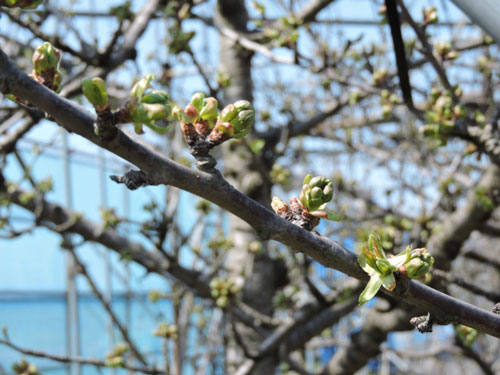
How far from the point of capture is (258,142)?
1.77 meters

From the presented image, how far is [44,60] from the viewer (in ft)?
2.32

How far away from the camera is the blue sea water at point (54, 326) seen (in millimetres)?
6305

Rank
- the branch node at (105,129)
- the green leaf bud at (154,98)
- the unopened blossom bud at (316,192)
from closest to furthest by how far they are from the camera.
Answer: the branch node at (105,129), the green leaf bud at (154,98), the unopened blossom bud at (316,192)

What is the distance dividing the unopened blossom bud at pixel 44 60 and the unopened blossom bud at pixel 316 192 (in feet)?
1.22

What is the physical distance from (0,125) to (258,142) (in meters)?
1.11

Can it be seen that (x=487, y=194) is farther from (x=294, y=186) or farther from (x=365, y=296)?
(x=294, y=186)

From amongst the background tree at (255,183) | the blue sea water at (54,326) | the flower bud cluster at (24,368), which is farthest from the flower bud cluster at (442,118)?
the blue sea water at (54,326)

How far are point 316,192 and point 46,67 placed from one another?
397mm

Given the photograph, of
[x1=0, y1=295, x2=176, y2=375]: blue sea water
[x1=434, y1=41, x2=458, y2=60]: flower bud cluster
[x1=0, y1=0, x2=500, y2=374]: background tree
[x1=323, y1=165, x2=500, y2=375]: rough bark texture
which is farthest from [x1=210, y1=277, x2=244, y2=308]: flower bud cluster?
[x1=0, y1=295, x2=176, y2=375]: blue sea water

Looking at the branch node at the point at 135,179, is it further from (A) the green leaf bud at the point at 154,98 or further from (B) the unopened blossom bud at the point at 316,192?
(B) the unopened blossom bud at the point at 316,192

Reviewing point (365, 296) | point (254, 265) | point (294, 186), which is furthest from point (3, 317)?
point (365, 296)

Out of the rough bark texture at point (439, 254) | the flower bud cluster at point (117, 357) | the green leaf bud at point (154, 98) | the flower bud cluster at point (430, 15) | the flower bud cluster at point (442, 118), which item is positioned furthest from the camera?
the rough bark texture at point (439, 254)

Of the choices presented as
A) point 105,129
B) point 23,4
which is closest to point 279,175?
point 23,4

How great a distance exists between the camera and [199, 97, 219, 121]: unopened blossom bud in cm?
73
